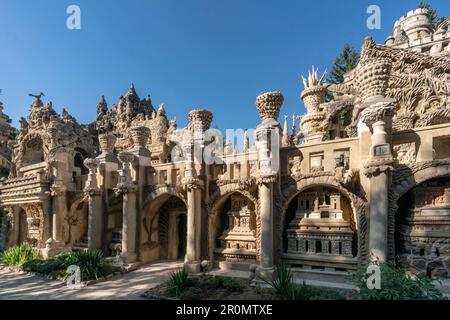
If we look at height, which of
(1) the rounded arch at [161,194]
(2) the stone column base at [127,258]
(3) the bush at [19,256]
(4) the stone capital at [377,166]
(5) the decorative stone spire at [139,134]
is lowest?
(3) the bush at [19,256]

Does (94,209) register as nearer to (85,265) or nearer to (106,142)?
(85,265)

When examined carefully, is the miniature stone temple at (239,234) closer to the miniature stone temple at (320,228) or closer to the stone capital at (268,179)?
the miniature stone temple at (320,228)

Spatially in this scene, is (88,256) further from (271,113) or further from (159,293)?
(271,113)

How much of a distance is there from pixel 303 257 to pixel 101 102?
3792 cm

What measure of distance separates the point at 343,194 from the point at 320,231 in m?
1.42

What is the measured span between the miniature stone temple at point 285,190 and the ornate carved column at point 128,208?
5cm

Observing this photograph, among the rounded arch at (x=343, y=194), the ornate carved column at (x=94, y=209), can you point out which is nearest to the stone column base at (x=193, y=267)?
the rounded arch at (x=343, y=194)

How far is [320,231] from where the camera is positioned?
7.98 metres

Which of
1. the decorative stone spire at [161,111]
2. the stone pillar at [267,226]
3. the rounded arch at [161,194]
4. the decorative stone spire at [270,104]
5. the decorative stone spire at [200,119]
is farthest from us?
the decorative stone spire at [161,111]

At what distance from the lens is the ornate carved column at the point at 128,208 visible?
34.9 feet

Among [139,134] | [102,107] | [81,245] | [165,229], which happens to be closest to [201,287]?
[165,229]

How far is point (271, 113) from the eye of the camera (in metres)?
8.48

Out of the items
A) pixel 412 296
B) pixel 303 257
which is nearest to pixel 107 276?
pixel 303 257

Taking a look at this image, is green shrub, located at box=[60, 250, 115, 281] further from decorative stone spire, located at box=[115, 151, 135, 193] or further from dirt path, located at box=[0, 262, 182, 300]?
decorative stone spire, located at box=[115, 151, 135, 193]
